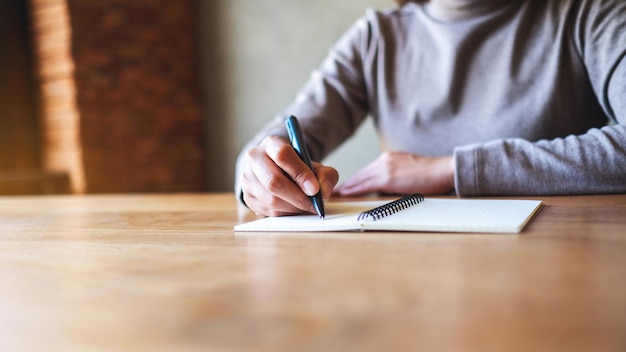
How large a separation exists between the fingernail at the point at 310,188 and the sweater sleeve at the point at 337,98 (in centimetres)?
55

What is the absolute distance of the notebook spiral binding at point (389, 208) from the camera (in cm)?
60

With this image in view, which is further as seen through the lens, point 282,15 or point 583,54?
point 282,15

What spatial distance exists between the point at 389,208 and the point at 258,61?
2314 mm

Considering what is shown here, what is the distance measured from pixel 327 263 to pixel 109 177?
2339 mm

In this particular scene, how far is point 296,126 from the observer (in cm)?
75

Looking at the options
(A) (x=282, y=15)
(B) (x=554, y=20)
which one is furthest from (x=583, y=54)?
(A) (x=282, y=15)

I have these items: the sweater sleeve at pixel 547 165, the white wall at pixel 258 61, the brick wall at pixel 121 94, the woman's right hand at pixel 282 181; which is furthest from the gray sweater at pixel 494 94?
the brick wall at pixel 121 94

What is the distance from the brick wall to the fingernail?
204 centimetres

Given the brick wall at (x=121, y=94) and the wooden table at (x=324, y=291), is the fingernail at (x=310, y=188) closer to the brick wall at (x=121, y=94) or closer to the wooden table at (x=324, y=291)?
the wooden table at (x=324, y=291)

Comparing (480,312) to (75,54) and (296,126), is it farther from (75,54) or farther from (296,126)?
(75,54)

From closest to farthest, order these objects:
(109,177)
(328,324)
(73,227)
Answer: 1. (328,324)
2. (73,227)
3. (109,177)

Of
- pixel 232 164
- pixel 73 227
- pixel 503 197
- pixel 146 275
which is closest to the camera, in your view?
pixel 146 275

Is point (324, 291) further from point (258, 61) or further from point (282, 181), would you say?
point (258, 61)

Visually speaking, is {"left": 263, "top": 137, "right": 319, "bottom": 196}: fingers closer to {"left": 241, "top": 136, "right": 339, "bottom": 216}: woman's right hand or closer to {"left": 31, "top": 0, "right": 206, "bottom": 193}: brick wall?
{"left": 241, "top": 136, "right": 339, "bottom": 216}: woman's right hand
